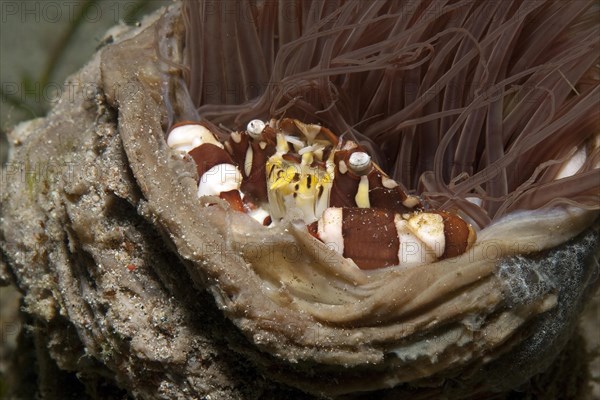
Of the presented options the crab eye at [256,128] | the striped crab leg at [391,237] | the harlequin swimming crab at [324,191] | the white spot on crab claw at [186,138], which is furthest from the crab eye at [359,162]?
the white spot on crab claw at [186,138]

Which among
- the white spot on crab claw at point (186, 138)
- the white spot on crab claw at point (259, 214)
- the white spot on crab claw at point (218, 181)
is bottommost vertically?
the white spot on crab claw at point (259, 214)

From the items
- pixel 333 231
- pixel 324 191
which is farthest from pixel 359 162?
pixel 333 231

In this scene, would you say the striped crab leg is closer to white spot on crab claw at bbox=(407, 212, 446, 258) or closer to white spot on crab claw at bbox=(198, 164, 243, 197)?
white spot on crab claw at bbox=(407, 212, 446, 258)

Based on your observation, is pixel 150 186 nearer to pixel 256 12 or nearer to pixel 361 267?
pixel 361 267

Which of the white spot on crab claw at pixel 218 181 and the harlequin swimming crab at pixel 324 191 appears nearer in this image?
the harlequin swimming crab at pixel 324 191

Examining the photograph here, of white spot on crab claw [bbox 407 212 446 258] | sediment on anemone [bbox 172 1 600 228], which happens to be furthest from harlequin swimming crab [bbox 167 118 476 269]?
sediment on anemone [bbox 172 1 600 228]

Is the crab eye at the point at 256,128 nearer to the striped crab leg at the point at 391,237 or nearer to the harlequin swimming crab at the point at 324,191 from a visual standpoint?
the harlequin swimming crab at the point at 324,191

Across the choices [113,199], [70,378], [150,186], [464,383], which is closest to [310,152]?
[150,186]
